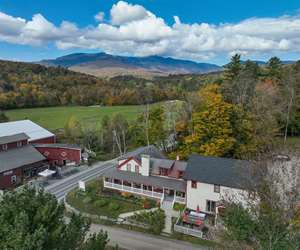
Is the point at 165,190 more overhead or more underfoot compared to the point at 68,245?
more underfoot

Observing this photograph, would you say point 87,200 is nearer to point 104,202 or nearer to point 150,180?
point 104,202

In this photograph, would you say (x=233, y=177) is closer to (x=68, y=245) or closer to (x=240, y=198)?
(x=240, y=198)

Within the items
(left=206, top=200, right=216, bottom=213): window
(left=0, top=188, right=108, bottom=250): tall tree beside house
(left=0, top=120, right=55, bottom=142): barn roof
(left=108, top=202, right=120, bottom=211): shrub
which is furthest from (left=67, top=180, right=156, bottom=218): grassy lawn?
(left=0, top=120, right=55, bottom=142): barn roof

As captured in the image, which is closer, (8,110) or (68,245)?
(68,245)

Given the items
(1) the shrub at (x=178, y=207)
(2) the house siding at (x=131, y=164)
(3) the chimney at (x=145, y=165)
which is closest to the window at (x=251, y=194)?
(1) the shrub at (x=178, y=207)

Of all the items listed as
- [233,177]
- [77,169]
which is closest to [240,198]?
[233,177]

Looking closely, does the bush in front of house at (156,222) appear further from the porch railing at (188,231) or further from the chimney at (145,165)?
the chimney at (145,165)
